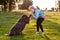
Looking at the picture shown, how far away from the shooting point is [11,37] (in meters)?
10.9

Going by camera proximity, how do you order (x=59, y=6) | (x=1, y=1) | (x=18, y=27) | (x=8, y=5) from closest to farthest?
(x=18, y=27)
(x=59, y=6)
(x=1, y=1)
(x=8, y=5)

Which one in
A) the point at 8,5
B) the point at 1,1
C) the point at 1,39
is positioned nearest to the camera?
the point at 1,39

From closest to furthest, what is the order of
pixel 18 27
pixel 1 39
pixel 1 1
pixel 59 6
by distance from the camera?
pixel 1 39
pixel 18 27
pixel 59 6
pixel 1 1

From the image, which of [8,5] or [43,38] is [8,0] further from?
[43,38]

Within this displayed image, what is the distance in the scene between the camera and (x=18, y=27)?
11.3 meters

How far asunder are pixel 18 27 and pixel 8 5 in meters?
42.9

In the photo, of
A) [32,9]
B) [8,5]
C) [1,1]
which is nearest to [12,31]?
[32,9]

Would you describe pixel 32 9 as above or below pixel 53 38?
above

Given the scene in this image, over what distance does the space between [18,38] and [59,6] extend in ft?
119

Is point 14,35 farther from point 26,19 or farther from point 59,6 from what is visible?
point 59,6

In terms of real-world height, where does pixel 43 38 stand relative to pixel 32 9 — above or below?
below

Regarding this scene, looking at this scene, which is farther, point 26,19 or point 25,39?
point 26,19

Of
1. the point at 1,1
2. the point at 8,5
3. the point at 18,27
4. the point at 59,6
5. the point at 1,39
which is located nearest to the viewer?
the point at 1,39

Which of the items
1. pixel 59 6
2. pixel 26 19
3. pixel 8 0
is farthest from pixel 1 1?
pixel 26 19
